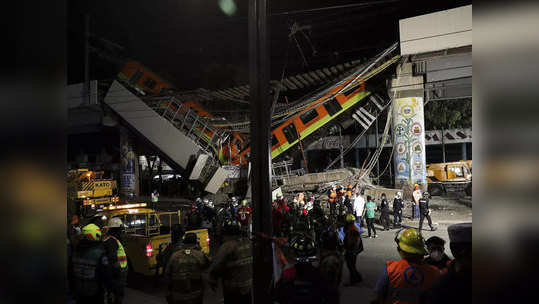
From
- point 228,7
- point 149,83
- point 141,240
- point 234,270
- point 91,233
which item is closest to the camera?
point 91,233

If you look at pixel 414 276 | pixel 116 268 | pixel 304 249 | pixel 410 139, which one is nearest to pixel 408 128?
pixel 410 139

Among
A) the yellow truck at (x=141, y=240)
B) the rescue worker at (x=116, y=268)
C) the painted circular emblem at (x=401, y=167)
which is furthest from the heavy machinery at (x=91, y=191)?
the painted circular emblem at (x=401, y=167)

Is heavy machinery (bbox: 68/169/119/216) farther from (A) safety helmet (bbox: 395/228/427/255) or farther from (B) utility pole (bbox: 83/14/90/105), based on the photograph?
(A) safety helmet (bbox: 395/228/427/255)

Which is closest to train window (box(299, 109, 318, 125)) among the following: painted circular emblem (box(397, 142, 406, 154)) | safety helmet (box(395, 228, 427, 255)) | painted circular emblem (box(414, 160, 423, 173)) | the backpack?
painted circular emblem (box(397, 142, 406, 154))

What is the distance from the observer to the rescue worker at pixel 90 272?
455 centimetres

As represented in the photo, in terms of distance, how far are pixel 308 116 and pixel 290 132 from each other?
1.78 metres

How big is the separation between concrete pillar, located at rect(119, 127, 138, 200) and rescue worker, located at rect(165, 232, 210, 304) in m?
22.3

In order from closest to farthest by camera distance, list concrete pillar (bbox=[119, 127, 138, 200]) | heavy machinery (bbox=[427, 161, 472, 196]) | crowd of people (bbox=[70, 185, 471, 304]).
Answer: crowd of people (bbox=[70, 185, 471, 304]), heavy machinery (bbox=[427, 161, 472, 196]), concrete pillar (bbox=[119, 127, 138, 200])

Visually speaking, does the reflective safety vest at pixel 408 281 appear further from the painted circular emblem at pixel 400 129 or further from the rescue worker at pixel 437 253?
the painted circular emblem at pixel 400 129

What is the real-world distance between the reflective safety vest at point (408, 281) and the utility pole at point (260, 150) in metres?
1.74

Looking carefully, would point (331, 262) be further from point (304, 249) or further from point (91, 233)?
point (91, 233)

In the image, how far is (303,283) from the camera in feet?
11.2

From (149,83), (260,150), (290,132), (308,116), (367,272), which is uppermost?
(149,83)

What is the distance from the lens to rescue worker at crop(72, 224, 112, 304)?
4555 millimetres
